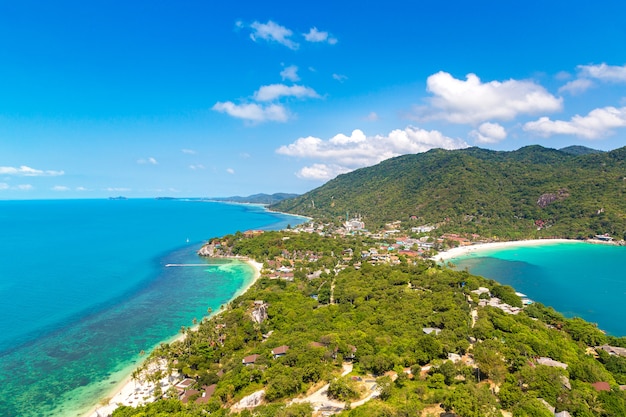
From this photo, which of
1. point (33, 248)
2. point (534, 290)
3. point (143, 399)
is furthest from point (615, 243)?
point (33, 248)

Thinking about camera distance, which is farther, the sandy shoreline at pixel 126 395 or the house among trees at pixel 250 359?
the house among trees at pixel 250 359

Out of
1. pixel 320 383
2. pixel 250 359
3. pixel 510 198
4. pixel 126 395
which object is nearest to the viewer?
pixel 320 383

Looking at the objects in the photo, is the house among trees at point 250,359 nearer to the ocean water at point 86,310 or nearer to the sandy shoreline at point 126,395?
the sandy shoreline at point 126,395

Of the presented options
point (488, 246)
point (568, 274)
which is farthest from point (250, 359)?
point (488, 246)

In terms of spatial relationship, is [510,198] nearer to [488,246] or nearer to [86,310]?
[488,246]

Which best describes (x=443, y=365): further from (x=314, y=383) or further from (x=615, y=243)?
(x=615, y=243)

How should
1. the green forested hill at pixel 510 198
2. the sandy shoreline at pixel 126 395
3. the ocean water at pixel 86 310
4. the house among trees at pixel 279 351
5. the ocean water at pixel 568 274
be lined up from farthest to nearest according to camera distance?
1. the green forested hill at pixel 510 198
2. the ocean water at pixel 568 274
3. the house among trees at pixel 279 351
4. the ocean water at pixel 86 310
5. the sandy shoreline at pixel 126 395

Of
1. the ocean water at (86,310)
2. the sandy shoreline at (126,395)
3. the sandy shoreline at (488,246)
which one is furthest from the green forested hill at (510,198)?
the sandy shoreline at (126,395)
